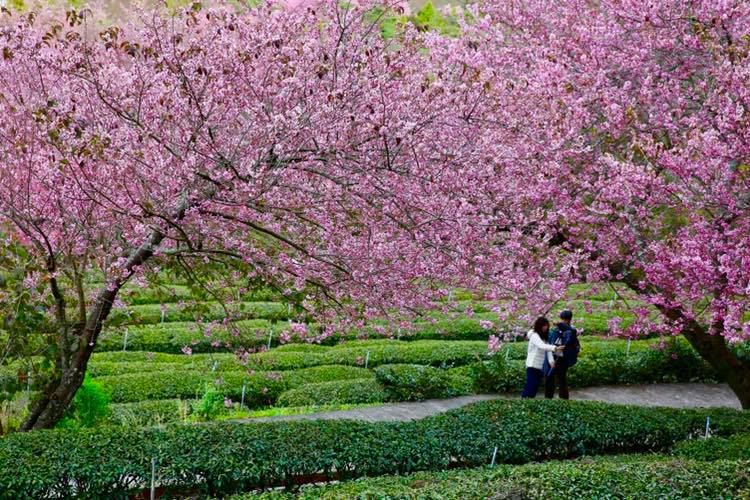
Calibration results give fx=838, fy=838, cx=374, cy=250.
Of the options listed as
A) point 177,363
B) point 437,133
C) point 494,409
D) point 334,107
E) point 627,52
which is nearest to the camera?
point 334,107

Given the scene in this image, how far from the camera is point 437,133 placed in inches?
336

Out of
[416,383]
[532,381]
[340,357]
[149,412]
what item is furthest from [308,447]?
[340,357]

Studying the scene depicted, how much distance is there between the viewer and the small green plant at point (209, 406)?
1177cm

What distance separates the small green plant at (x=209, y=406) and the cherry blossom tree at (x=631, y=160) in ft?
15.1

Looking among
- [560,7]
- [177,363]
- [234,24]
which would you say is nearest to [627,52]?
[560,7]

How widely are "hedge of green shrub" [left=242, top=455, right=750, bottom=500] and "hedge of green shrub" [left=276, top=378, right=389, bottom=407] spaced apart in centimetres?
527

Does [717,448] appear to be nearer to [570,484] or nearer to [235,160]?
[570,484]

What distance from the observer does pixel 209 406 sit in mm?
11781

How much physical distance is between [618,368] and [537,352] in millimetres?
4286

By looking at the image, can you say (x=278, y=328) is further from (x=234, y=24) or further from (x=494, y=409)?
(x=234, y=24)

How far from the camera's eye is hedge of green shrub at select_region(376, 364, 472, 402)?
13.7 metres

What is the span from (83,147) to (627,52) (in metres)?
7.16

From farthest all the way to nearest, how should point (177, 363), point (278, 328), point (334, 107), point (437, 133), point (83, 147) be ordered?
point (278, 328), point (177, 363), point (437, 133), point (334, 107), point (83, 147)

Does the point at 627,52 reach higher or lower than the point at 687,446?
higher
